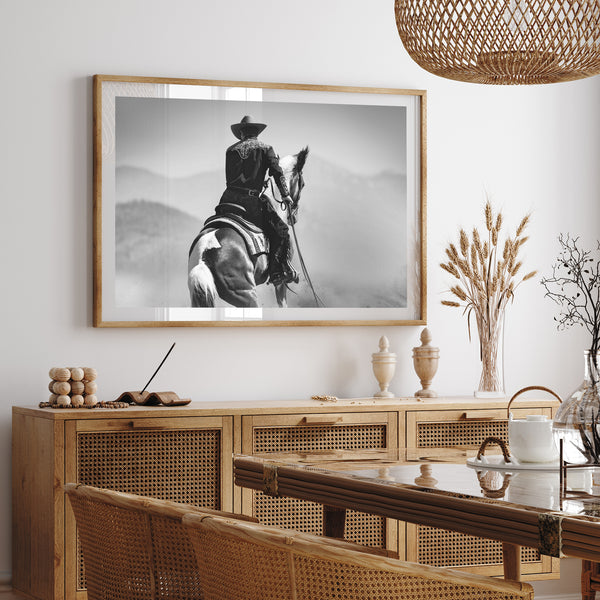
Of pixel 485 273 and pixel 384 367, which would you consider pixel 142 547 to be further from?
pixel 485 273

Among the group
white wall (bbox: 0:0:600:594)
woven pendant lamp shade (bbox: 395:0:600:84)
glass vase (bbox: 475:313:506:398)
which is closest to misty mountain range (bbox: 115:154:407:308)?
white wall (bbox: 0:0:600:594)

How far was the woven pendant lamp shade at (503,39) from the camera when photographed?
2766 mm

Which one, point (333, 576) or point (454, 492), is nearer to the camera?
point (333, 576)

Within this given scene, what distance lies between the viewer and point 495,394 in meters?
4.71

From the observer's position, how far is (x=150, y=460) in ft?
13.5

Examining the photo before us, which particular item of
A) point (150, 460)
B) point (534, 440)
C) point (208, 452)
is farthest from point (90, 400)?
point (534, 440)

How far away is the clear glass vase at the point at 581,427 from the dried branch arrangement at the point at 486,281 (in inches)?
85.7

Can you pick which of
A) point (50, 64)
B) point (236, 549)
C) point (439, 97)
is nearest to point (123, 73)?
point (50, 64)

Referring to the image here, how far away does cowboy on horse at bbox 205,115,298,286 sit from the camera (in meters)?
4.64

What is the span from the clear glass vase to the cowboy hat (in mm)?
2413

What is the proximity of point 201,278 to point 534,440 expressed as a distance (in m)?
2.16

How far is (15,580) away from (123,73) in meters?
2.07

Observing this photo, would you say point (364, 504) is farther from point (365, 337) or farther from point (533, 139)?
point (533, 139)

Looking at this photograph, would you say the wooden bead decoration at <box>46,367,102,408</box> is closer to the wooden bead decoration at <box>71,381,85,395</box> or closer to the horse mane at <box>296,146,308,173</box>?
the wooden bead decoration at <box>71,381,85,395</box>
